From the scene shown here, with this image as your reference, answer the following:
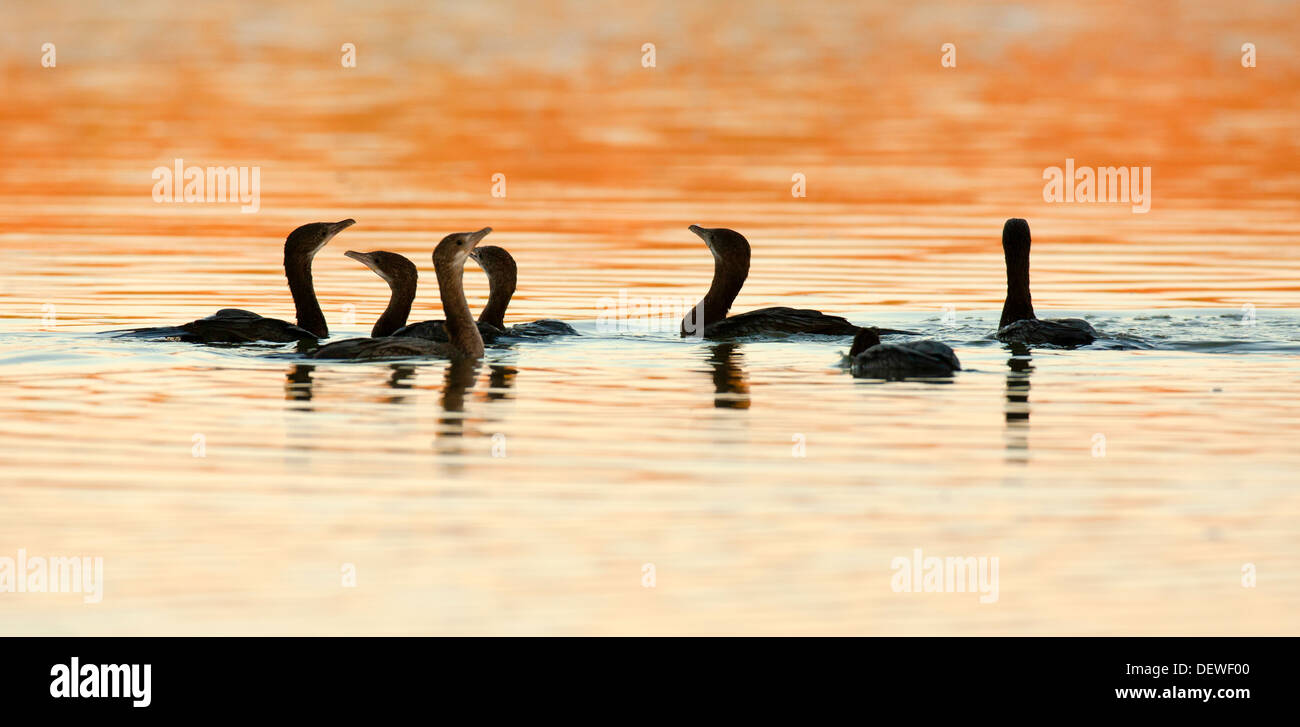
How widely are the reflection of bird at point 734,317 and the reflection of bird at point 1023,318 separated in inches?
39.3

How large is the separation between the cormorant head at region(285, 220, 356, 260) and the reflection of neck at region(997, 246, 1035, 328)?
5.86 meters

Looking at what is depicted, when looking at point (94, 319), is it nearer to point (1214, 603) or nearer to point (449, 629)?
point (449, 629)

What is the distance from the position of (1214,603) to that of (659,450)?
4.06 metres

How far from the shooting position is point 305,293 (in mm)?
17391

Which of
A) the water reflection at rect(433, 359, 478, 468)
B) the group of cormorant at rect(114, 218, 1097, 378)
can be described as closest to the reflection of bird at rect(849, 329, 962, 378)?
the group of cormorant at rect(114, 218, 1097, 378)

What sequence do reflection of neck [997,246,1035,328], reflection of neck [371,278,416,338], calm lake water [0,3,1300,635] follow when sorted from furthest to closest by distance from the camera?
reflection of neck [997,246,1035,328]
reflection of neck [371,278,416,338]
calm lake water [0,3,1300,635]

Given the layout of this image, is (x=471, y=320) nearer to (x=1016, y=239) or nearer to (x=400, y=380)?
(x=400, y=380)

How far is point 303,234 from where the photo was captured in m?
17.4

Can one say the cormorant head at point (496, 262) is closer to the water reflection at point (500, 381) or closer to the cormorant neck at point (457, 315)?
the cormorant neck at point (457, 315)

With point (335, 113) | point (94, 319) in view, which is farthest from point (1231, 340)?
point (335, 113)

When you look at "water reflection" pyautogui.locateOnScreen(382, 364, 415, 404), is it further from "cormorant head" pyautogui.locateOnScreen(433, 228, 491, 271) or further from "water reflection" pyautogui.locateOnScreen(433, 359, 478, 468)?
"cormorant head" pyautogui.locateOnScreen(433, 228, 491, 271)

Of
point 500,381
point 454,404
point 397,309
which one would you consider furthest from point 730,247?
point 454,404

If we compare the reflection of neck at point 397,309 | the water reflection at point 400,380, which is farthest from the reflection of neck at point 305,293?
the water reflection at point 400,380

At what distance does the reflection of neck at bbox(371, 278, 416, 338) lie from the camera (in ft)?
55.5
